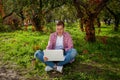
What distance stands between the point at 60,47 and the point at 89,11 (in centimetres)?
512

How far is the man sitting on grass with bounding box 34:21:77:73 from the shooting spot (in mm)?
10172

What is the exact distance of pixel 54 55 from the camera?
9.98 metres

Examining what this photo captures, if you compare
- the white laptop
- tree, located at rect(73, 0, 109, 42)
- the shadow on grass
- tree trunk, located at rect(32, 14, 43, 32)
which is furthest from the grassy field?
tree trunk, located at rect(32, 14, 43, 32)

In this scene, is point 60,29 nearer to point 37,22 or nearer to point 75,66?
point 75,66

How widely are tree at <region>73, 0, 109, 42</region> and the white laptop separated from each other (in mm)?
5853

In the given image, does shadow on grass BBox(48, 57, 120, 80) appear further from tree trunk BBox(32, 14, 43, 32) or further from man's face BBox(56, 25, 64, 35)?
tree trunk BBox(32, 14, 43, 32)

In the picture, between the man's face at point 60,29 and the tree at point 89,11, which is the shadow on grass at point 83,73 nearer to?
the man's face at point 60,29

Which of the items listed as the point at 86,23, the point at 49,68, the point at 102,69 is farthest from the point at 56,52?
the point at 86,23

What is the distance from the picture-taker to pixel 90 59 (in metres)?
11.9

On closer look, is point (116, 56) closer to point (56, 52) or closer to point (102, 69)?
point (102, 69)

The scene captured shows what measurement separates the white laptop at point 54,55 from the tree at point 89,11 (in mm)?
5853

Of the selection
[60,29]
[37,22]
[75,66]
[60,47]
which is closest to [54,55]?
[60,47]

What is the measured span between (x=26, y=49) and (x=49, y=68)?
4.31 meters

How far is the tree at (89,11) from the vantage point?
15.3m
